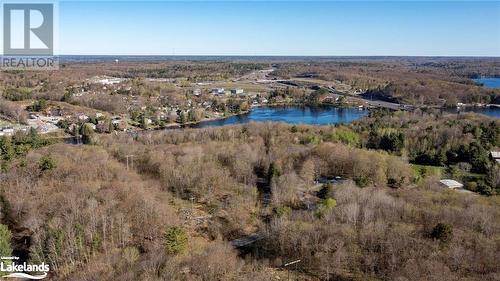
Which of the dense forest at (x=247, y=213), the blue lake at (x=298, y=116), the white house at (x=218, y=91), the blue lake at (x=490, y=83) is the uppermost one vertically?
the blue lake at (x=490, y=83)

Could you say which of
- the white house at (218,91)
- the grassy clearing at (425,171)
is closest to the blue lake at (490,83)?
the white house at (218,91)

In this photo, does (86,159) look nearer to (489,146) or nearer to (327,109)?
(489,146)

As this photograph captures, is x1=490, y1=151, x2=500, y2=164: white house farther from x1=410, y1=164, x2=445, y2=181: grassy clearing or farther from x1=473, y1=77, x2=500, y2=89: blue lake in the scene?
x1=473, y1=77, x2=500, y2=89: blue lake

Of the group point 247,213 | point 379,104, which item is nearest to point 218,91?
point 379,104

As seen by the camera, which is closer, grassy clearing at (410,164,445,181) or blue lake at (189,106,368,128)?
grassy clearing at (410,164,445,181)

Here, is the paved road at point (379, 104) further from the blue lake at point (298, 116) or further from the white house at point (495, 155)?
the white house at point (495, 155)

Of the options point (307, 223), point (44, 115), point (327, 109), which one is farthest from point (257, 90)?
point (307, 223)

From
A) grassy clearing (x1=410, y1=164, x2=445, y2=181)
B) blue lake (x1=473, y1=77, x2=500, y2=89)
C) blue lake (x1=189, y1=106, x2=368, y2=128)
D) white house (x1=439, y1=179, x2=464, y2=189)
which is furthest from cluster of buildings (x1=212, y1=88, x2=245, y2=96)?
white house (x1=439, y1=179, x2=464, y2=189)

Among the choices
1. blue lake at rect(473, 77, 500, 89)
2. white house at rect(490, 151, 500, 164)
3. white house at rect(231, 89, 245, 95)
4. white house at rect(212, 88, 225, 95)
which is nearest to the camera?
white house at rect(490, 151, 500, 164)
